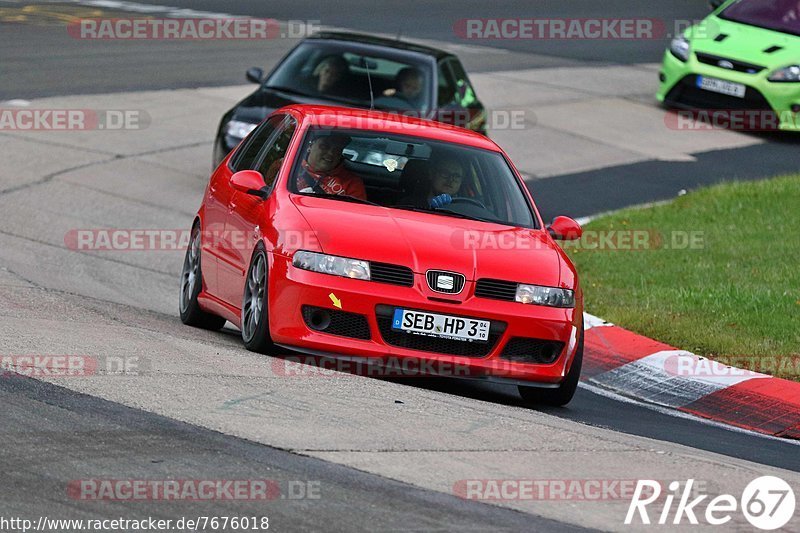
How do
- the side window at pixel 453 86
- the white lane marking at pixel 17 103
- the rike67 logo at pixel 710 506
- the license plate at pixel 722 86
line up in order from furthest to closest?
the license plate at pixel 722 86, the white lane marking at pixel 17 103, the side window at pixel 453 86, the rike67 logo at pixel 710 506

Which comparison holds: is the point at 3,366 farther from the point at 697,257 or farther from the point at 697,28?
the point at 697,28

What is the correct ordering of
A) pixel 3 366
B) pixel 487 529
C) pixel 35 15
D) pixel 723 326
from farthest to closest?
pixel 35 15, pixel 723 326, pixel 3 366, pixel 487 529

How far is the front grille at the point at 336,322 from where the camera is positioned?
839 cm

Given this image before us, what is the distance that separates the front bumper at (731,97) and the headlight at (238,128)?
8.42 metres

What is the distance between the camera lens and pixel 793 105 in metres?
21.1

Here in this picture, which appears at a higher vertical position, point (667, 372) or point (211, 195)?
point (211, 195)

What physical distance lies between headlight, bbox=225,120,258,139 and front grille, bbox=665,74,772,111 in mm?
8499

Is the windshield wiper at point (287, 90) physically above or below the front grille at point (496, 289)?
below

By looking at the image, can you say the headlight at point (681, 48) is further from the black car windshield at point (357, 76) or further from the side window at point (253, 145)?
the side window at point (253, 145)

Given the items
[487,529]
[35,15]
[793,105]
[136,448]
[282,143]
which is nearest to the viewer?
[487,529]

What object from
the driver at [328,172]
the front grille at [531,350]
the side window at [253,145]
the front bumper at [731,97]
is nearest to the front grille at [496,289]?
the front grille at [531,350]

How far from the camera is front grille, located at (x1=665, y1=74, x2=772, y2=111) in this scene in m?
21.2

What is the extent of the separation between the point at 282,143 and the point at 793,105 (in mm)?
12899

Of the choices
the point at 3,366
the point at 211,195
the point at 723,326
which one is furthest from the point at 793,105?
the point at 3,366
